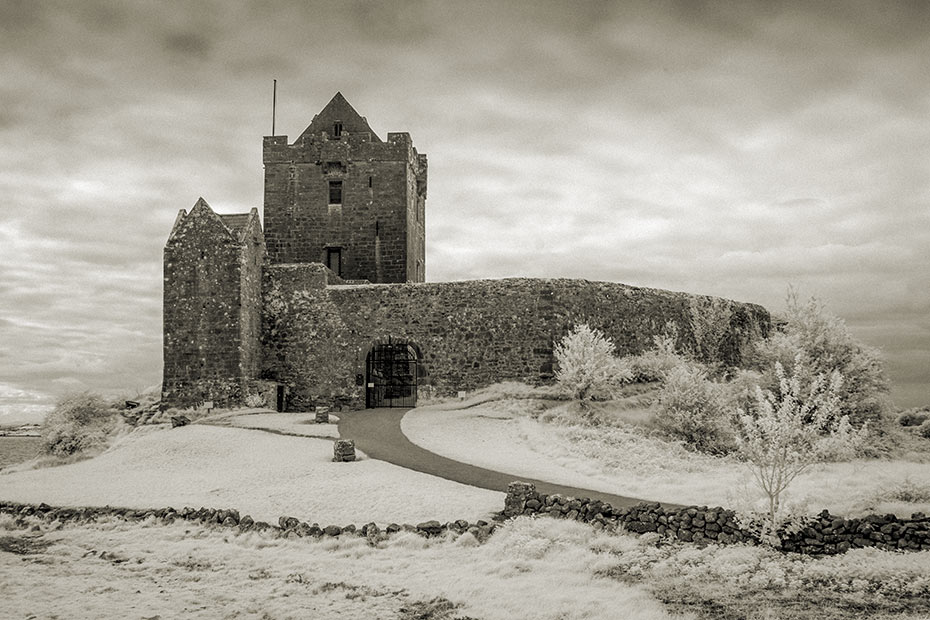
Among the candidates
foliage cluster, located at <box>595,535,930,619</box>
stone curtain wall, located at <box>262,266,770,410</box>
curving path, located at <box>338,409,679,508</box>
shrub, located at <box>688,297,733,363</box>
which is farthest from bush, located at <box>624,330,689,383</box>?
foliage cluster, located at <box>595,535,930,619</box>

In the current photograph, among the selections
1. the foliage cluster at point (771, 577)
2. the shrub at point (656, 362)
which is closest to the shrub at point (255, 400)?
the shrub at point (656, 362)

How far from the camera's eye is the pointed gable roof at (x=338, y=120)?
39.2m

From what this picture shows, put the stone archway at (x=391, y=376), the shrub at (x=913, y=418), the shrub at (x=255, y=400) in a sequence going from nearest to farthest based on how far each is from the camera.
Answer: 1. the shrub at (x=255, y=400)
2. the stone archway at (x=391, y=376)
3. the shrub at (x=913, y=418)

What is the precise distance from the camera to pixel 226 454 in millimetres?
22734

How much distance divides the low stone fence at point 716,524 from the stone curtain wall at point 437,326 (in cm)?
1474

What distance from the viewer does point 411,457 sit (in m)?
21.2

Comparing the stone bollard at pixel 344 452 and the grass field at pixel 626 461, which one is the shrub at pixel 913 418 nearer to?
the grass field at pixel 626 461

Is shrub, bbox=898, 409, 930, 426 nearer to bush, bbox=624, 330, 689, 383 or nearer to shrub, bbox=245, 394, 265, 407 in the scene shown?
bush, bbox=624, 330, 689, 383

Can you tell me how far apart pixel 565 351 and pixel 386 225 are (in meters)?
13.9

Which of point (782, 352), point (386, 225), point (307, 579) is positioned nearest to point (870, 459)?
point (782, 352)

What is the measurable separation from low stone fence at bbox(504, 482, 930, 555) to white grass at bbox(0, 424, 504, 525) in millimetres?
1172

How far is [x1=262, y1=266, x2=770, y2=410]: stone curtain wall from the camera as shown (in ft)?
99.2

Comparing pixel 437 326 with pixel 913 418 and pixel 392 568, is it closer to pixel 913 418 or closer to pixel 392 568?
pixel 392 568

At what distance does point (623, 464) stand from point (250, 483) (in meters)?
9.87
